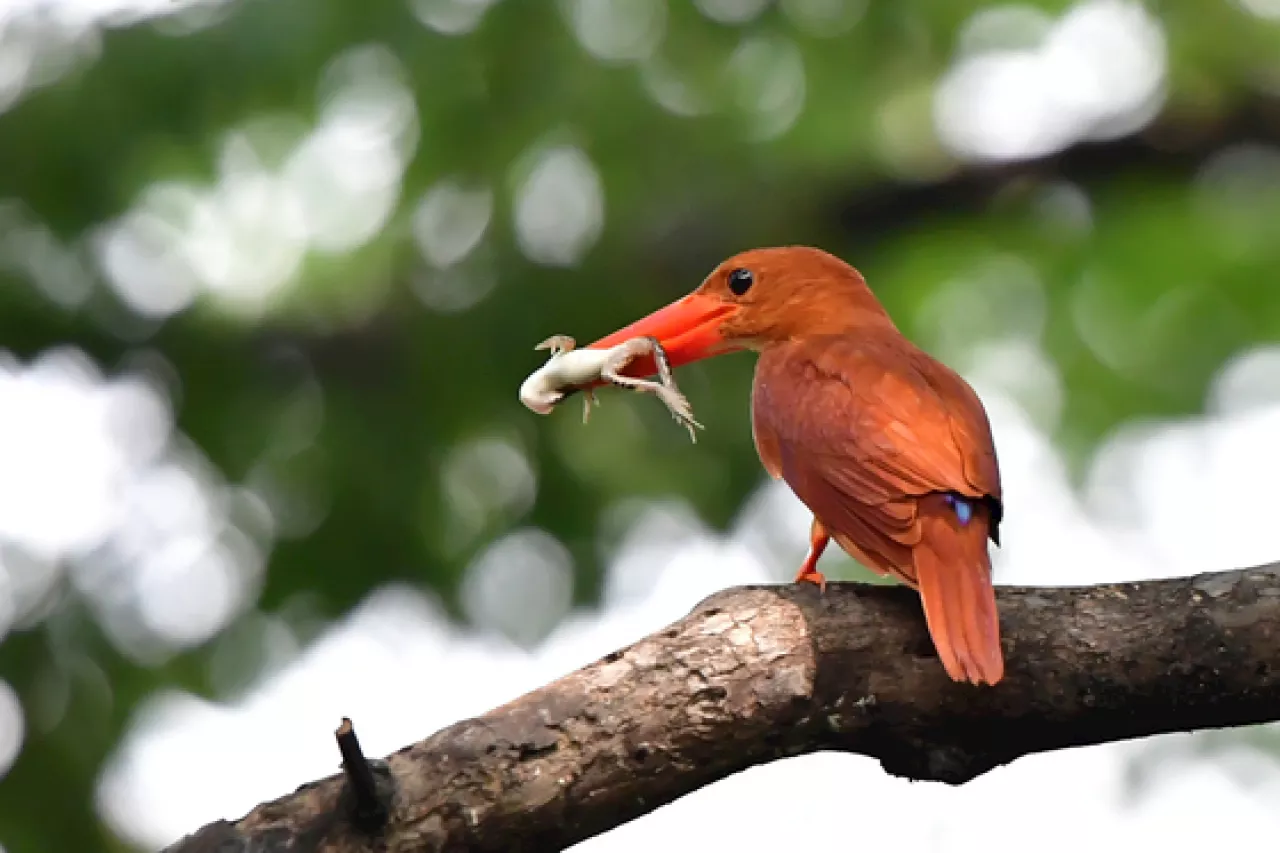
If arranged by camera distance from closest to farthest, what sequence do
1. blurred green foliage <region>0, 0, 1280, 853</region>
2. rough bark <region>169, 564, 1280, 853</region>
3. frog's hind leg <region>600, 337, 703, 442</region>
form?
1. rough bark <region>169, 564, 1280, 853</region>
2. frog's hind leg <region>600, 337, 703, 442</region>
3. blurred green foliage <region>0, 0, 1280, 853</region>

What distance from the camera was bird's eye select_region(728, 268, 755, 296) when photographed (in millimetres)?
3107

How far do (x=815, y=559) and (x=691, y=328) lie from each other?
2.23 ft

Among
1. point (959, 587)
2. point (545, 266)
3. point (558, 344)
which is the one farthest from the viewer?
point (545, 266)

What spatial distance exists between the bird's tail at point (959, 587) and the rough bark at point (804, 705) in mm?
67

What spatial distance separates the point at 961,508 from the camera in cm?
250

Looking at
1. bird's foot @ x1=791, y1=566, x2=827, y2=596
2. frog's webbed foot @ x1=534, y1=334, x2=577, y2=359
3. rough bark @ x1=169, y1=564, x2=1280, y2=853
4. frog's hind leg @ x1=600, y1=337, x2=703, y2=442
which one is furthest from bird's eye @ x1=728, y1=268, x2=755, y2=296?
rough bark @ x1=169, y1=564, x2=1280, y2=853

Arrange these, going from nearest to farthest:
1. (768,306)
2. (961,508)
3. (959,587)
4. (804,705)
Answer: (804,705) < (959,587) < (961,508) < (768,306)

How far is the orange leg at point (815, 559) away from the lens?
2.48 meters

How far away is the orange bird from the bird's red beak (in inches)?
3.2

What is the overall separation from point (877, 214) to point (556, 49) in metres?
1.04

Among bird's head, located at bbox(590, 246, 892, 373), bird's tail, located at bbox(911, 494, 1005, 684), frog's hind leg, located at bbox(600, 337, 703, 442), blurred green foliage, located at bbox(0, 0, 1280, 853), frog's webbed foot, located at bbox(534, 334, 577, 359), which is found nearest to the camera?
bird's tail, located at bbox(911, 494, 1005, 684)

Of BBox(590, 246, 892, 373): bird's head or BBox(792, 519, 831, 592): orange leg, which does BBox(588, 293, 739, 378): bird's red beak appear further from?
BBox(792, 519, 831, 592): orange leg

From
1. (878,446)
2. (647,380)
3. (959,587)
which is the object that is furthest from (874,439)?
(647,380)

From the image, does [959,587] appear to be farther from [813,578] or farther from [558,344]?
[558,344]
